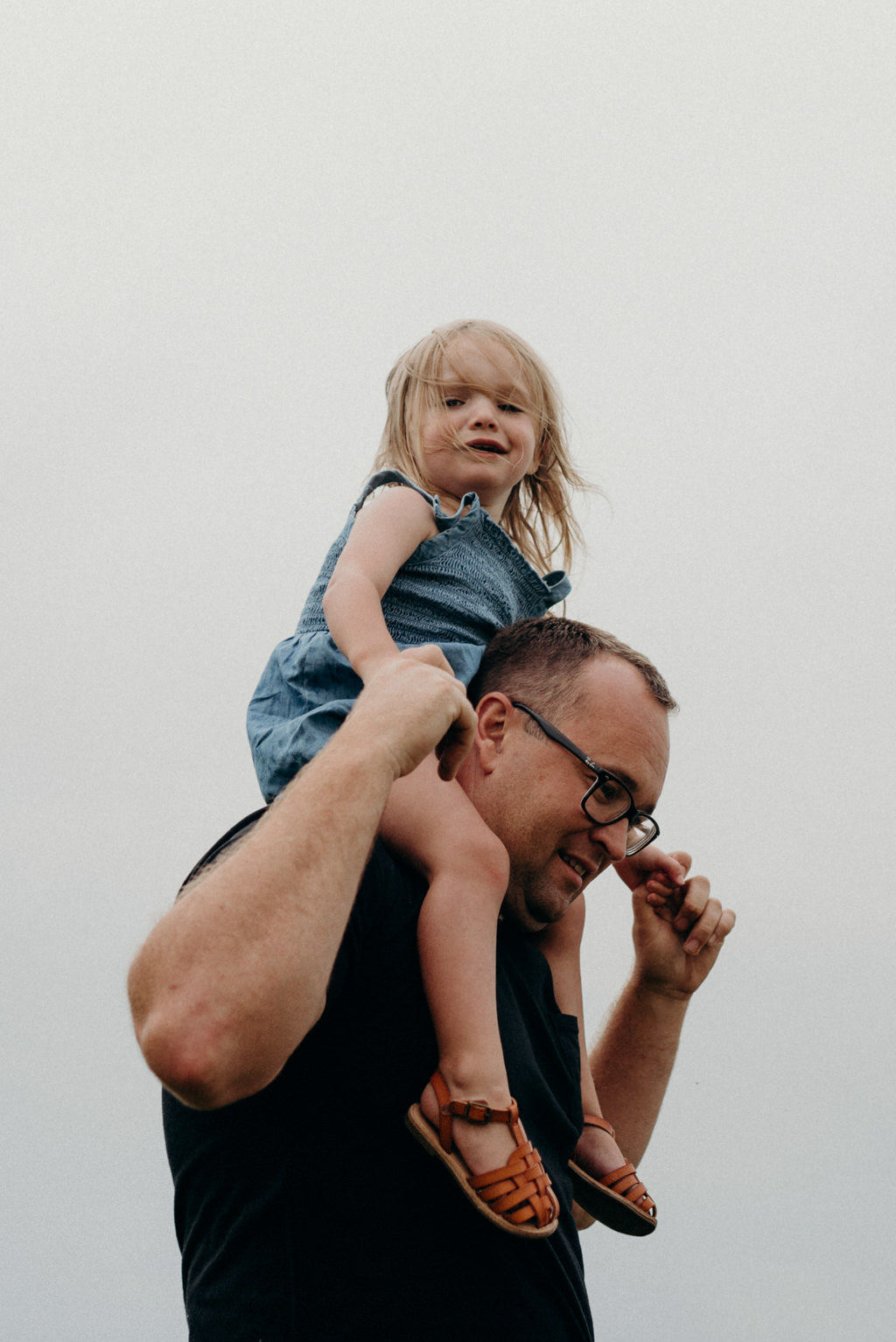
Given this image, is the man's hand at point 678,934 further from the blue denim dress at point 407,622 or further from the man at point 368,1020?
the blue denim dress at point 407,622

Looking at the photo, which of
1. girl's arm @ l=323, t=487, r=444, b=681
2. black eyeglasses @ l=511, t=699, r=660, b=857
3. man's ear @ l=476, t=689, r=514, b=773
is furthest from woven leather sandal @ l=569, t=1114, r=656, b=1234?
girl's arm @ l=323, t=487, r=444, b=681

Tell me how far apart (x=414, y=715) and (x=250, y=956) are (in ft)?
1.74

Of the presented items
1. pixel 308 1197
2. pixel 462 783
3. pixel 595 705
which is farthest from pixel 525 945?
pixel 308 1197

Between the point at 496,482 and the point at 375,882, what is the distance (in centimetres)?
139

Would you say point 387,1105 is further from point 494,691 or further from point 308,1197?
point 494,691

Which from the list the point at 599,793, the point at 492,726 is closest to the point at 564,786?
the point at 599,793

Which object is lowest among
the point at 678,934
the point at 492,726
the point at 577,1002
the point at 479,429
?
the point at 577,1002

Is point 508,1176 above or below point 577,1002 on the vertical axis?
below

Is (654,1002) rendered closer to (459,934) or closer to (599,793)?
(599,793)

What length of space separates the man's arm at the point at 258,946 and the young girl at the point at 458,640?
0.50 meters

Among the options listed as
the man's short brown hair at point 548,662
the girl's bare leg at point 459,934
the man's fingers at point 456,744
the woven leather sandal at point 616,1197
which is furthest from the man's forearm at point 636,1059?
the man's fingers at point 456,744

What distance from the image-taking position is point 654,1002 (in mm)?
3664

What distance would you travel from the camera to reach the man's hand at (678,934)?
11.8 feet

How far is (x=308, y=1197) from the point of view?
212cm
